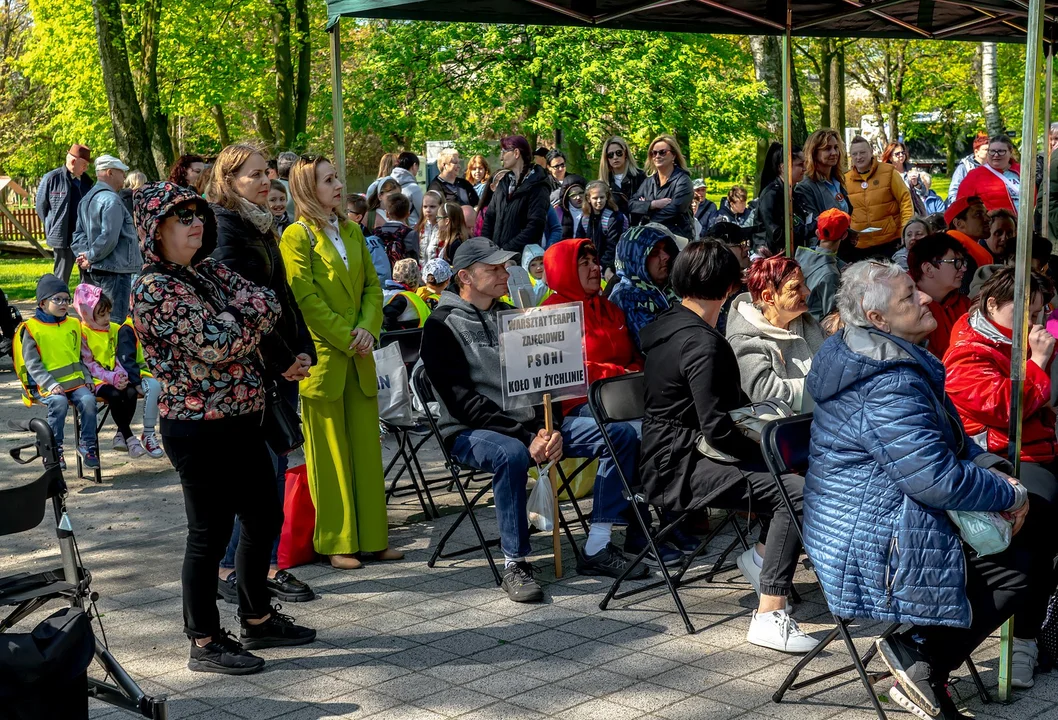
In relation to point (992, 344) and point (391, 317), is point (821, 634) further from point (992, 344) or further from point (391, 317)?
point (391, 317)

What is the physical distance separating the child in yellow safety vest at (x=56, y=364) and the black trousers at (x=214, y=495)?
3.86 meters

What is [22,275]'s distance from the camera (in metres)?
24.9

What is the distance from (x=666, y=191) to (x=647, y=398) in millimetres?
4875

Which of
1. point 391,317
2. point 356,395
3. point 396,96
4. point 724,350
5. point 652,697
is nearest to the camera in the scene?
point 652,697

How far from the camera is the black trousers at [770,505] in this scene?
4.95 meters

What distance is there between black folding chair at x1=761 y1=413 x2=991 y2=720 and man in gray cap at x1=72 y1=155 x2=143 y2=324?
26.9ft

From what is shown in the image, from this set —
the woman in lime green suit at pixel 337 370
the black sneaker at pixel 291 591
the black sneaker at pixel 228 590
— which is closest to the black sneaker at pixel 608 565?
the woman in lime green suit at pixel 337 370

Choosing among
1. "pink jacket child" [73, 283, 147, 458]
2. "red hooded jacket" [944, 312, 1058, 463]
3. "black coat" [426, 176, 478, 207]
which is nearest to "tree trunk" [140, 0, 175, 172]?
"black coat" [426, 176, 478, 207]

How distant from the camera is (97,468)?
837 centimetres

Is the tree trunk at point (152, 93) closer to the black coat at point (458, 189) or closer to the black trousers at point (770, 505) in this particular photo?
the black coat at point (458, 189)

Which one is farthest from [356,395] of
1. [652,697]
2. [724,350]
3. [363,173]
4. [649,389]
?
[363,173]

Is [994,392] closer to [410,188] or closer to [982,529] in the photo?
[982,529]

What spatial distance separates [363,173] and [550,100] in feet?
88.4

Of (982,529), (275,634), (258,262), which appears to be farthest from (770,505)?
(258,262)
